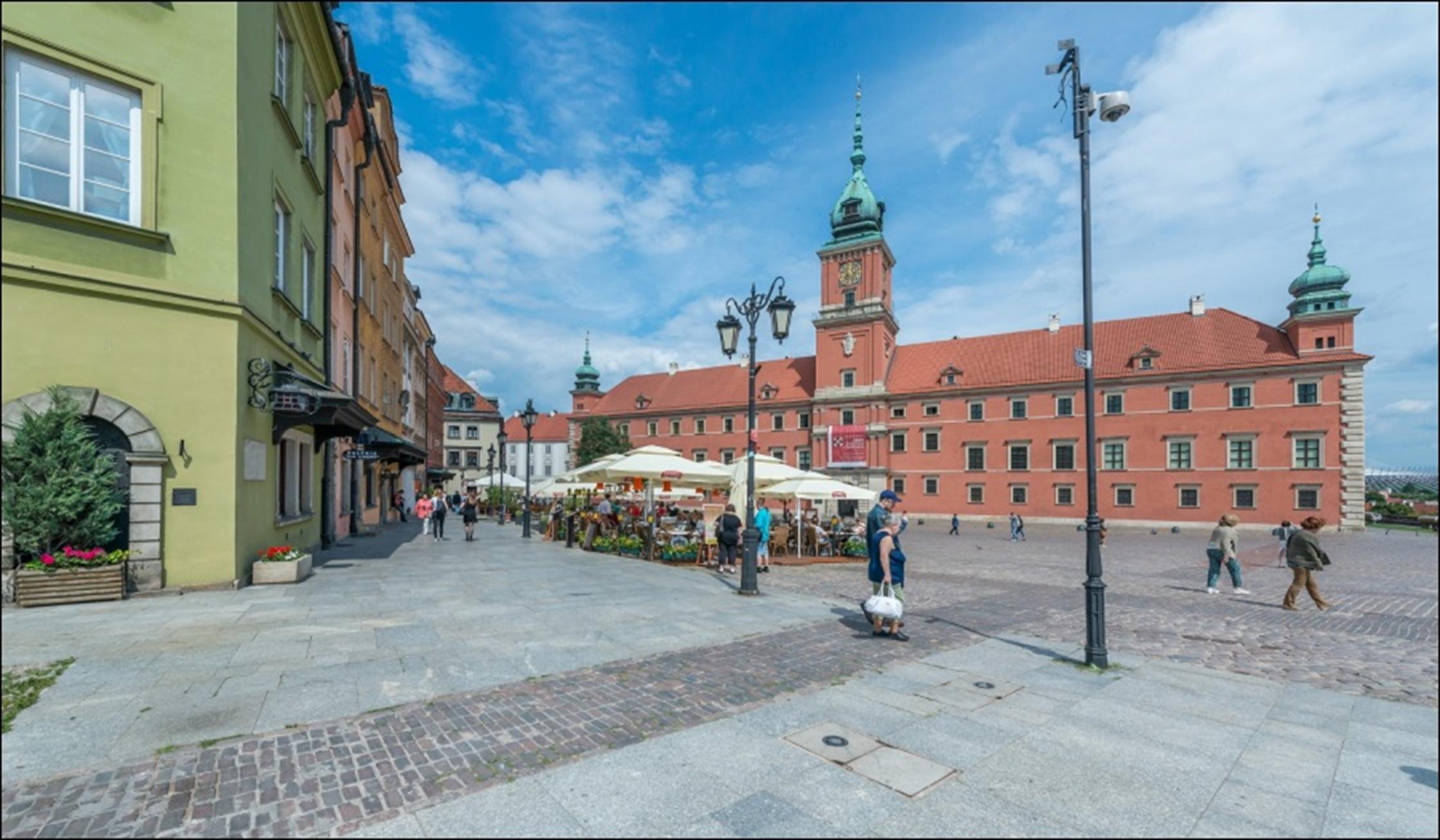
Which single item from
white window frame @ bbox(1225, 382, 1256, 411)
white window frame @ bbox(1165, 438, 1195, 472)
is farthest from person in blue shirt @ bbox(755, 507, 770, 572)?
white window frame @ bbox(1225, 382, 1256, 411)

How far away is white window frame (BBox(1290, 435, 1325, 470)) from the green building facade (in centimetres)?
5000

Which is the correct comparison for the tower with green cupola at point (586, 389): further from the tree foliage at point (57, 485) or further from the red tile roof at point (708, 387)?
the tree foliage at point (57, 485)

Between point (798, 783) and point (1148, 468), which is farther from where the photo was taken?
point (1148, 468)

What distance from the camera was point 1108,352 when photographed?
4738 centimetres

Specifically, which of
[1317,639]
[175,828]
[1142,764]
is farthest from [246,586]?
[1317,639]

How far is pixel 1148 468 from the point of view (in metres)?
43.4

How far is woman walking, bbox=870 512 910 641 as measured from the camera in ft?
28.0

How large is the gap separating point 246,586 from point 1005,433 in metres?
48.5

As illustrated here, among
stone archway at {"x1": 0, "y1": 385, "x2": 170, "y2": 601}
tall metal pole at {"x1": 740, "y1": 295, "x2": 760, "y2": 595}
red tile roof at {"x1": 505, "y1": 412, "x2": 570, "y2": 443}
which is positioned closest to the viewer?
stone archway at {"x1": 0, "y1": 385, "x2": 170, "y2": 601}

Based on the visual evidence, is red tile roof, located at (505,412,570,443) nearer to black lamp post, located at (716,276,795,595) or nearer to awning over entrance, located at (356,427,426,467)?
awning over entrance, located at (356,427,426,467)

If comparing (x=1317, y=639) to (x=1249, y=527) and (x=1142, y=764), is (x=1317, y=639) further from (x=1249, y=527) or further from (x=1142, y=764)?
(x=1249, y=527)

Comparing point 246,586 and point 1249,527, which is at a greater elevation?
point 246,586

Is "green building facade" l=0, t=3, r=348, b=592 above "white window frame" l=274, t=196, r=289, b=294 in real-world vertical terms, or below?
below

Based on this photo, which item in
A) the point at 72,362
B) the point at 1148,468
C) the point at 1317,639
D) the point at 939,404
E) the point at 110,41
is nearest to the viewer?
the point at 110,41
